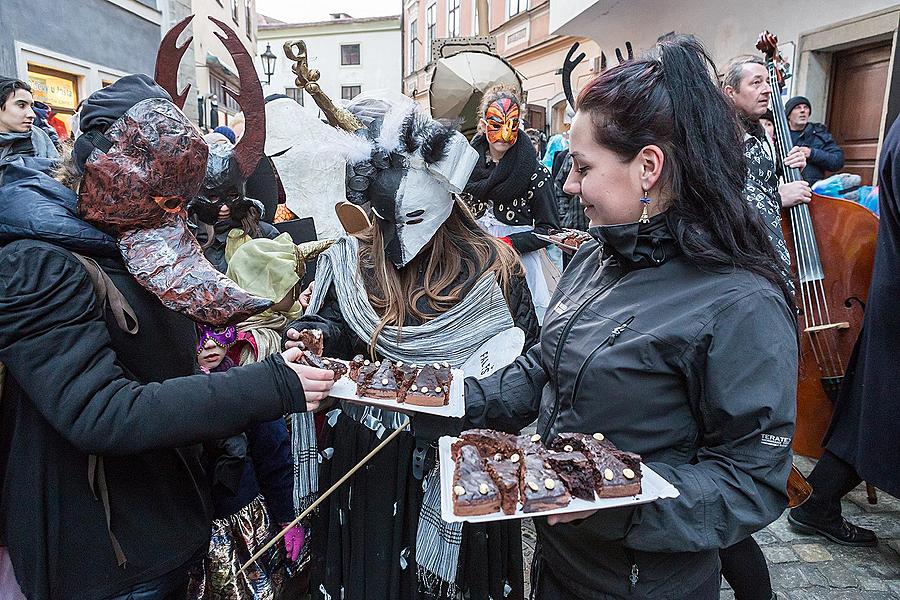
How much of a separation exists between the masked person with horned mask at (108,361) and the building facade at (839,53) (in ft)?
18.5

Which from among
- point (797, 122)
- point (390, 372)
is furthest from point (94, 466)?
point (797, 122)

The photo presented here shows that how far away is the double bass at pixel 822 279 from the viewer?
3465 mm

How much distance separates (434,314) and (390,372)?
434 millimetres

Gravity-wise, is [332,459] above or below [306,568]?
above

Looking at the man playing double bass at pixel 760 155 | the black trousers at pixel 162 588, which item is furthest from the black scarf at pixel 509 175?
the black trousers at pixel 162 588

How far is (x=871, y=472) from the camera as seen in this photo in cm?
275

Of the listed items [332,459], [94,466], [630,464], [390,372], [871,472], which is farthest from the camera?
[871,472]

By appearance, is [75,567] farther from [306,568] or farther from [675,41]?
[675,41]

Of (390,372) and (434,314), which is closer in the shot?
(390,372)

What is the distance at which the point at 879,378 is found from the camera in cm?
270

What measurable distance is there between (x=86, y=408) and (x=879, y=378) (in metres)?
3.06

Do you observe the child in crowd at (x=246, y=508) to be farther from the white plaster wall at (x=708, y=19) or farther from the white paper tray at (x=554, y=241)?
the white plaster wall at (x=708, y=19)

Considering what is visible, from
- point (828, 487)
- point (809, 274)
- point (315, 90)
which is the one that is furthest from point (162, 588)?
point (809, 274)

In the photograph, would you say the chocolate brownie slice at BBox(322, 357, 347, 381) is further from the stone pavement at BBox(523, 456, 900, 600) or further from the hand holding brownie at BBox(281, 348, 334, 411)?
the stone pavement at BBox(523, 456, 900, 600)
